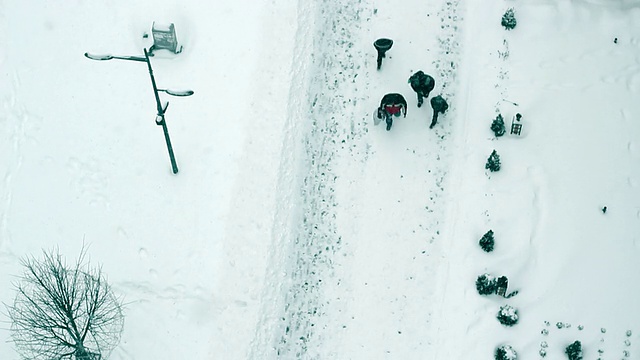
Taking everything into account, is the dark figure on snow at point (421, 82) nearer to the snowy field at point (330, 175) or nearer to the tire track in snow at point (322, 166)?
the snowy field at point (330, 175)

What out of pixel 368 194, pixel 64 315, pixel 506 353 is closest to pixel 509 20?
pixel 368 194

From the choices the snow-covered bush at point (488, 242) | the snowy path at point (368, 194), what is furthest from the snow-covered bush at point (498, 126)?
the snow-covered bush at point (488, 242)

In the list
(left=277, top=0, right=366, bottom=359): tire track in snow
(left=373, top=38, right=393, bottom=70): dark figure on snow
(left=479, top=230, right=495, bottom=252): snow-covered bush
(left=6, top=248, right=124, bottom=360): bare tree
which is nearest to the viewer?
(left=6, top=248, right=124, bottom=360): bare tree

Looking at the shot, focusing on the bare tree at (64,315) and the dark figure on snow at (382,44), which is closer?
the bare tree at (64,315)

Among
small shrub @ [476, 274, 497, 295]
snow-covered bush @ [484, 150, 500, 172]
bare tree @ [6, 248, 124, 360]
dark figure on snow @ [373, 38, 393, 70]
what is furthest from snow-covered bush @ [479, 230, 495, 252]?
bare tree @ [6, 248, 124, 360]

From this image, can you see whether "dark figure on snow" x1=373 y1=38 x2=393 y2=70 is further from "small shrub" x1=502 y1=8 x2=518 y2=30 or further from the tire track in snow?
"small shrub" x1=502 y1=8 x2=518 y2=30

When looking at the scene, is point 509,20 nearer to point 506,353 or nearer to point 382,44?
point 382,44
